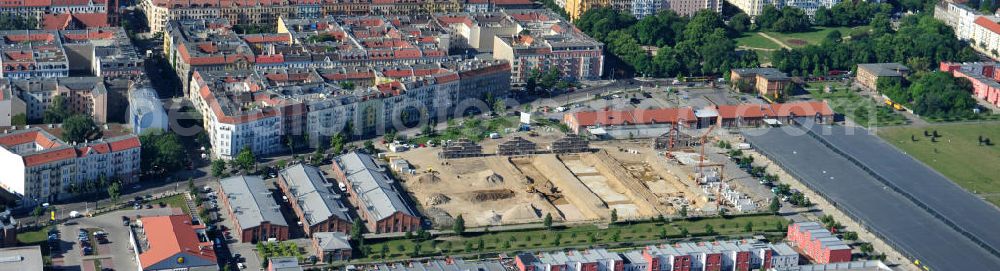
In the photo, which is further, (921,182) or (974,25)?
(974,25)

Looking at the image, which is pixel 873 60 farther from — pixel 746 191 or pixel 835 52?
pixel 746 191

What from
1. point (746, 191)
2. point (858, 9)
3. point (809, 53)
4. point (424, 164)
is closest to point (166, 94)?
Answer: point (424, 164)

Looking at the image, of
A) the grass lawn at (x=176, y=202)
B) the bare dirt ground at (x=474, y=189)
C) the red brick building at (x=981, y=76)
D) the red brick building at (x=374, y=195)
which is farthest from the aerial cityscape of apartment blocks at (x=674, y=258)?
the red brick building at (x=981, y=76)

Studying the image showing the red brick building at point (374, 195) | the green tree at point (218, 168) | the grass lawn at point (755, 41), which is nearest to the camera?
the red brick building at point (374, 195)

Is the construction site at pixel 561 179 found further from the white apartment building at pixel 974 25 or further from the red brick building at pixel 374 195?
the white apartment building at pixel 974 25

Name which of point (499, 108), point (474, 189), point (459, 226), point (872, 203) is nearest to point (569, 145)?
point (499, 108)

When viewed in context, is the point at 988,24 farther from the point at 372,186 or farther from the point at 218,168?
the point at 218,168
